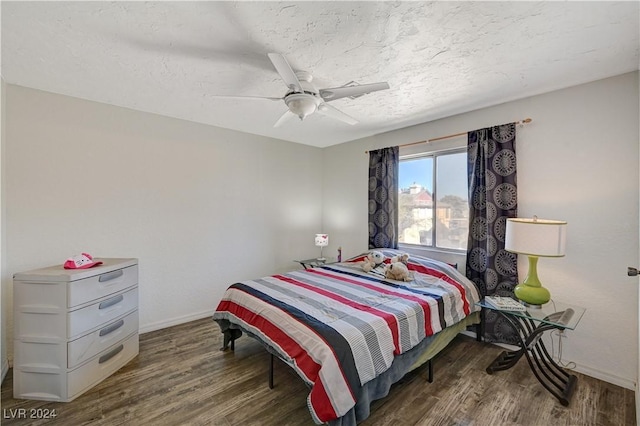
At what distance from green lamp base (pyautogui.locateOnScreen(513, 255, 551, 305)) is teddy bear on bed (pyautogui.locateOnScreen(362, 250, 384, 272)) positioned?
1337 millimetres

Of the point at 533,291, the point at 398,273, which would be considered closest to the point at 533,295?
the point at 533,291

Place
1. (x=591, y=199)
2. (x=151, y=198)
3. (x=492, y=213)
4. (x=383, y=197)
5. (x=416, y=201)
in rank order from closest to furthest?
(x=591, y=199) < (x=492, y=213) < (x=151, y=198) < (x=416, y=201) < (x=383, y=197)

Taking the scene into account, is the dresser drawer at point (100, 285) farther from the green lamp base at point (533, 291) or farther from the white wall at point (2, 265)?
the green lamp base at point (533, 291)

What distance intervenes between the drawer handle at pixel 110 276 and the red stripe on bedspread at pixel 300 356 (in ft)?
3.40

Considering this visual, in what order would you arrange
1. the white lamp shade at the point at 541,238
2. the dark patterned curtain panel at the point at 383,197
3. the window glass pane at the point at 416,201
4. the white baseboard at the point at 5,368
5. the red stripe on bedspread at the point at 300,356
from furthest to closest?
1. the dark patterned curtain panel at the point at 383,197
2. the window glass pane at the point at 416,201
3. the white baseboard at the point at 5,368
4. the white lamp shade at the point at 541,238
5. the red stripe on bedspread at the point at 300,356

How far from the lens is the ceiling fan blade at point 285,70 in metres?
1.46

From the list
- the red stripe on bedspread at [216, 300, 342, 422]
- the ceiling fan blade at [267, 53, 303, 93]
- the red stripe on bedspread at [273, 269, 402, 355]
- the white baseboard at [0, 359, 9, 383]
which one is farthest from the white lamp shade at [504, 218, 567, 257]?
the white baseboard at [0, 359, 9, 383]

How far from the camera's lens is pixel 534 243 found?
80.2 inches

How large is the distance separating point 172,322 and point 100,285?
1.26 meters

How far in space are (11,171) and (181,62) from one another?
186 centimetres

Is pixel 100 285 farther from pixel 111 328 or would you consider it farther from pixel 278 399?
pixel 278 399

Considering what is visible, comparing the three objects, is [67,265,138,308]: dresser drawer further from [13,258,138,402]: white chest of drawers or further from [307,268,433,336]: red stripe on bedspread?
[307,268,433,336]: red stripe on bedspread

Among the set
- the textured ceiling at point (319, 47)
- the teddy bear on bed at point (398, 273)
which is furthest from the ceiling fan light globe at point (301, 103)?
the teddy bear on bed at point (398, 273)

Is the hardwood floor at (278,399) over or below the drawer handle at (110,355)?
below
